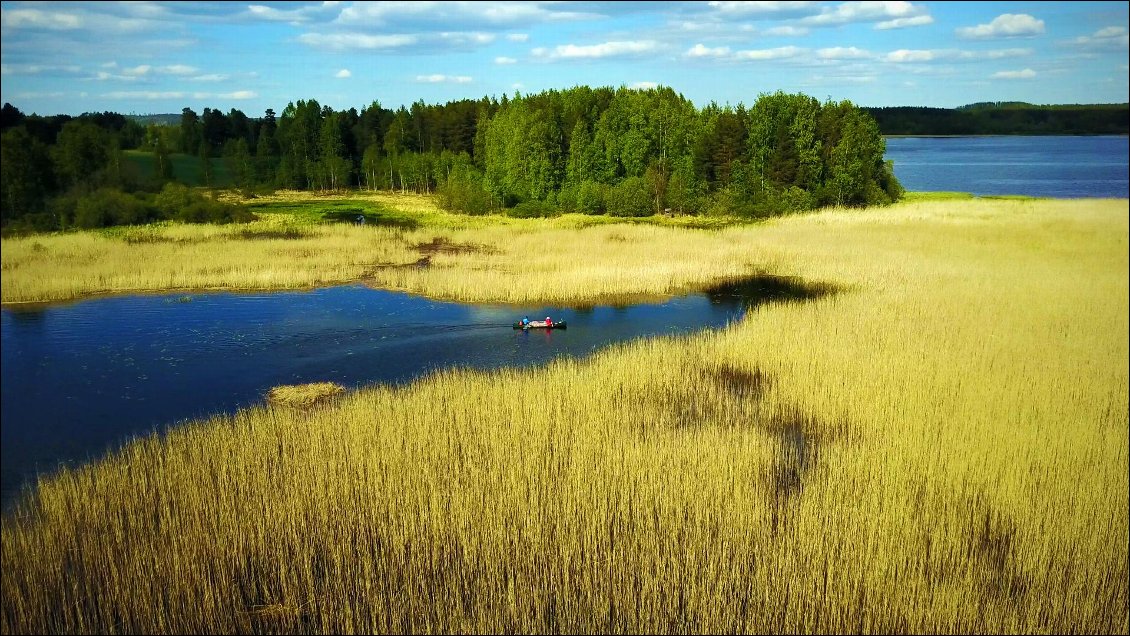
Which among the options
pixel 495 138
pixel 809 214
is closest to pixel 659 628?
pixel 809 214

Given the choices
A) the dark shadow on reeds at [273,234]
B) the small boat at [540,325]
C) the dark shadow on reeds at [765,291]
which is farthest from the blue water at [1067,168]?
the dark shadow on reeds at [273,234]

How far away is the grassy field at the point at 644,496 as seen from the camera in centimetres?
726

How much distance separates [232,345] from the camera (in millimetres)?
17797

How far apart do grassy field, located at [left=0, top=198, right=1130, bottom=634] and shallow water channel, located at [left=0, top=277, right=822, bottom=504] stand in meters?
1.08

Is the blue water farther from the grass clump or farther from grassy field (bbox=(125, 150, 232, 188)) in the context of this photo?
the grass clump

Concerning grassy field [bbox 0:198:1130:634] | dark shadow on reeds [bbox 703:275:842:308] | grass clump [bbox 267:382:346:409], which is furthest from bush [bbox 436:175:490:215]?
grass clump [bbox 267:382:346:409]

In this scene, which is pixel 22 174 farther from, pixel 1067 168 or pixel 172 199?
pixel 1067 168

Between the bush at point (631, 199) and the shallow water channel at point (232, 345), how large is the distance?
21.8m

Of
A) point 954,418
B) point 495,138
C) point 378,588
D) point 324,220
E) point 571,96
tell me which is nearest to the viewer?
point 378,588

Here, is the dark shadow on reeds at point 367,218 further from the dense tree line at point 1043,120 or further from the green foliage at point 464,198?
the dense tree line at point 1043,120

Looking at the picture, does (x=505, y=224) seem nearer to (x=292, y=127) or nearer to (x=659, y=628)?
(x=292, y=127)

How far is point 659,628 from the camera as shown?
23.4 feet

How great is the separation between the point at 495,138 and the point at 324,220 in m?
19.5

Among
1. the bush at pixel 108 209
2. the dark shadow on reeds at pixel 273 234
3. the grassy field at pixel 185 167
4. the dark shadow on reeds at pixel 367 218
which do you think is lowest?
the dark shadow on reeds at pixel 273 234
